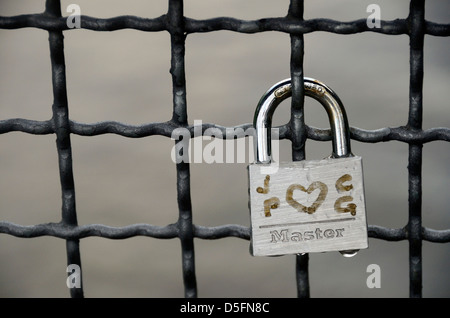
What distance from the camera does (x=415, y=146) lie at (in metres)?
0.84

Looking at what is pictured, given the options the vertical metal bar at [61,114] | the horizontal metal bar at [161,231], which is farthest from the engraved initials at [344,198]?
the vertical metal bar at [61,114]

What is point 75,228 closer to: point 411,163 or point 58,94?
point 58,94

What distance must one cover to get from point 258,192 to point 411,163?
253 mm

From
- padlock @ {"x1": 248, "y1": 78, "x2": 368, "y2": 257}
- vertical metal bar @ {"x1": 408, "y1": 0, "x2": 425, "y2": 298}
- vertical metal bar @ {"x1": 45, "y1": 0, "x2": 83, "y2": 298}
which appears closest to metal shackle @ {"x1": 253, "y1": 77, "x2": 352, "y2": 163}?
padlock @ {"x1": 248, "y1": 78, "x2": 368, "y2": 257}

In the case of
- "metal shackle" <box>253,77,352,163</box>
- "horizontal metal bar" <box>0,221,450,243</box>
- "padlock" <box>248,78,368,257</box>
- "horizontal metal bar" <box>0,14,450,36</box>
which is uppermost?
"horizontal metal bar" <box>0,14,450,36</box>

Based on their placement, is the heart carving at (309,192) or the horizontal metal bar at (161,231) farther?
the horizontal metal bar at (161,231)

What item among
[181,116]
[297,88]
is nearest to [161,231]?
[181,116]

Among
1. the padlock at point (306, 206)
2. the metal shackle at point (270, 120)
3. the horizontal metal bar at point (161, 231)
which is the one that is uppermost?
the metal shackle at point (270, 120)

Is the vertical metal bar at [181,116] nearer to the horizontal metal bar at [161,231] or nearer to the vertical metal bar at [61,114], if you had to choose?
the horizontal metal bar at [161,231]

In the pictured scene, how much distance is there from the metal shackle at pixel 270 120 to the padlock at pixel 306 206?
0.03 ft

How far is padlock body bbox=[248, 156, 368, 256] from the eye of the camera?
2.34 feet

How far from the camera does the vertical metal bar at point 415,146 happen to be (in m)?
0.79

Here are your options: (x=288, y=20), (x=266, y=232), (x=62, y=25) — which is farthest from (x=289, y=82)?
(x=62, y=25)

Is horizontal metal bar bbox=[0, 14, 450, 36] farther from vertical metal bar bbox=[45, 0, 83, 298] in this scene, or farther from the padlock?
the padlock
